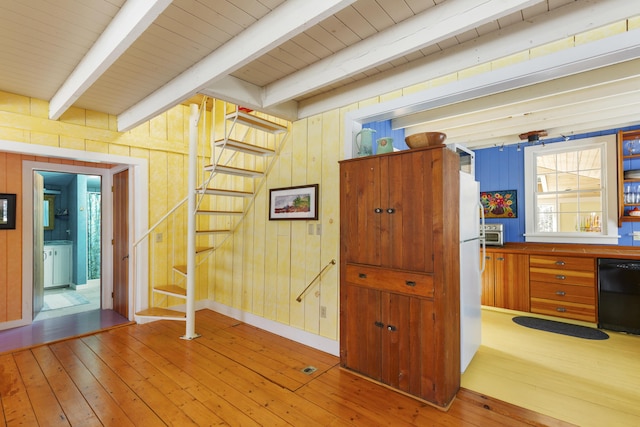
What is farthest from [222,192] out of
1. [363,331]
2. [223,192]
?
[363,331]

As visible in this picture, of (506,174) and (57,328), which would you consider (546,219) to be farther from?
(57,328)

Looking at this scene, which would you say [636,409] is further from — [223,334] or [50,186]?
[50,186]

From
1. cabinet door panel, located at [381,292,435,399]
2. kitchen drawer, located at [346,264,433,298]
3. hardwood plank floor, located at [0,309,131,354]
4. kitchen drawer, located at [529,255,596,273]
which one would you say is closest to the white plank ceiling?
kitchen drawer, located at [346,264,433,298]

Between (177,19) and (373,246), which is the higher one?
(177,19)

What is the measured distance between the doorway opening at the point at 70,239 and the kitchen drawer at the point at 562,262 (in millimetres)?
6887

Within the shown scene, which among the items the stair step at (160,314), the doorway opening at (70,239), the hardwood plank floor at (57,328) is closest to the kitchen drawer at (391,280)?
the stair step at (160,314)

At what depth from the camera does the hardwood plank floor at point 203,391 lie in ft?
6.84

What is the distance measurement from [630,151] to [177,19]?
5.46 metres

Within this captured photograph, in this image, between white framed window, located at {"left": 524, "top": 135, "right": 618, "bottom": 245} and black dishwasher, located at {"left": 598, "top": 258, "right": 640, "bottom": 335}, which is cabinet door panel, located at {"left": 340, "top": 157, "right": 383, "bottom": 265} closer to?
black dishwasher, located at {"left": 598, "top": 258, "right": 640, "bottom": 335}

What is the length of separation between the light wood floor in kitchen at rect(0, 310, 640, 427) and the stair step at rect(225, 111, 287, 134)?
2.40m

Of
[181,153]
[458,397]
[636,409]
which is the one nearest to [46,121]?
[181,153]

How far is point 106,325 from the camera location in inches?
155

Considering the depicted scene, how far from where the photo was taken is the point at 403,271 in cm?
239

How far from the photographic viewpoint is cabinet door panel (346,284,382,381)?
255 cm
